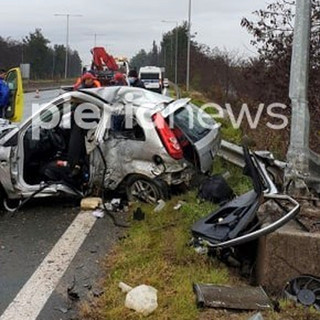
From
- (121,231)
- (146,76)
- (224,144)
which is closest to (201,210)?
(121,231)

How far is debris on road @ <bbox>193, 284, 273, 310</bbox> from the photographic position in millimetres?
4047

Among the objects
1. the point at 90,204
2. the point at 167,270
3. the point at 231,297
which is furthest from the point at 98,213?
the point at 231,297

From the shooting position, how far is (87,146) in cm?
706

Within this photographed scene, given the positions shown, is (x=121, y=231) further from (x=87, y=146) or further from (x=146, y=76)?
(x=146, y=76)

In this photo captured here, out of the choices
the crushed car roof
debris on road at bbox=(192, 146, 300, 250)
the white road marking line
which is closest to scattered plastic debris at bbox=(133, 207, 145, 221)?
the white road marking line

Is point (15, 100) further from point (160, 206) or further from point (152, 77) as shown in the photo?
point (152, 77)

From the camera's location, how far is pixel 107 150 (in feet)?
23.1

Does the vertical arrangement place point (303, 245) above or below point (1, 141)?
below

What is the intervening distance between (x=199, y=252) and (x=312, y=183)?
72.2 inches

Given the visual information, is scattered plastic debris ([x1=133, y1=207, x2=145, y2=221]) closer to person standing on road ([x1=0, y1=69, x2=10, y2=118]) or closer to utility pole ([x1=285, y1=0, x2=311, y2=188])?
utility pole ([x1=285, y1=0, x2=311, y2=188])

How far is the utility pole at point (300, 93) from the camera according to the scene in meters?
5.84

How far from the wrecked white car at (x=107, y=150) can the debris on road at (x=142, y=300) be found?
278 centimetres

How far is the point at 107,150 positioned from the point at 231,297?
332cm

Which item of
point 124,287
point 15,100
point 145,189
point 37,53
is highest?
point 37,53
